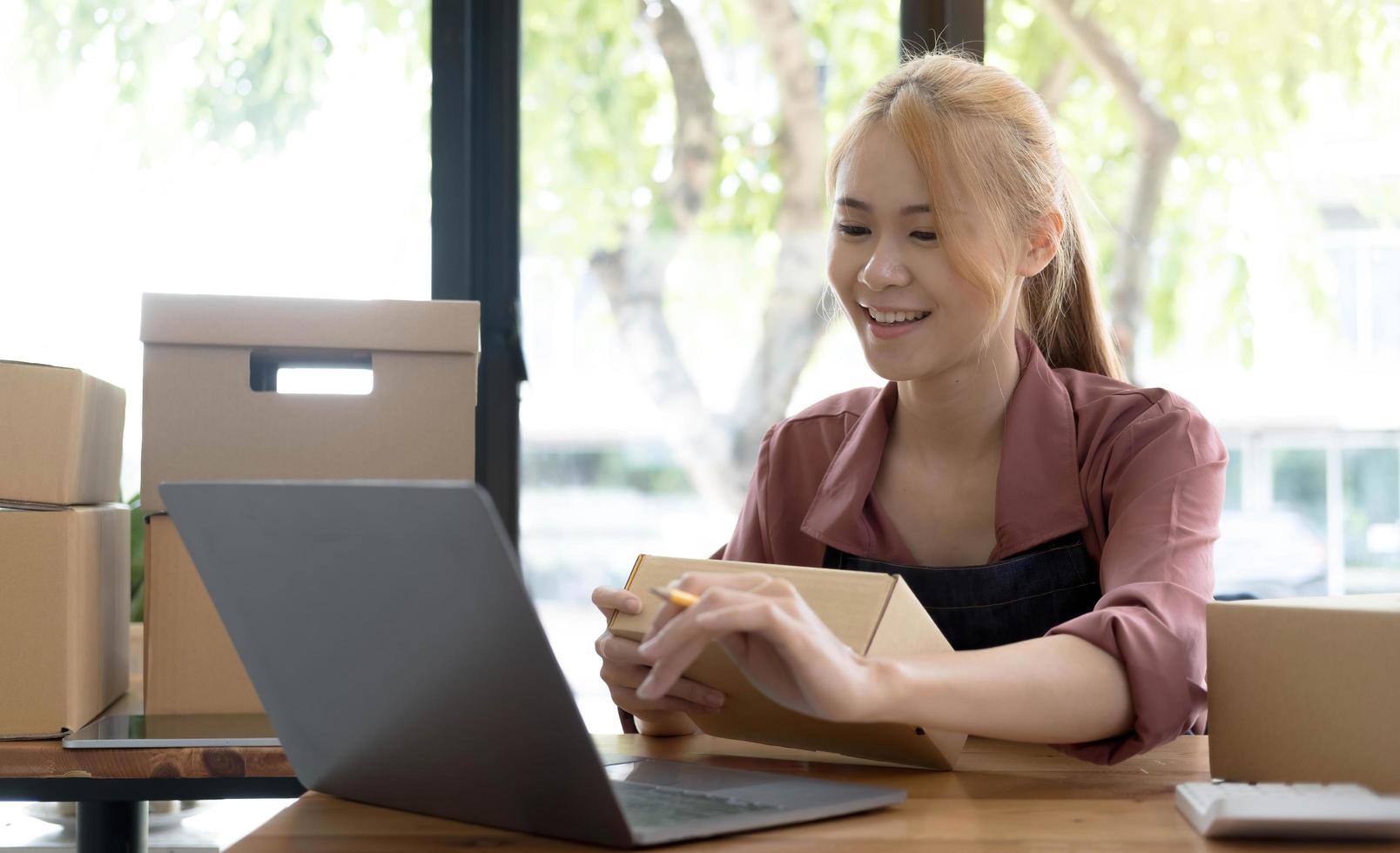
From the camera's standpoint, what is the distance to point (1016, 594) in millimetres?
1292

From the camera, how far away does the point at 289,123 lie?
2285mm

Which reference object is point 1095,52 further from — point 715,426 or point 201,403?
point 201,403

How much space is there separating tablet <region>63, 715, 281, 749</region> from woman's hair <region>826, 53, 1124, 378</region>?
81 centimetres

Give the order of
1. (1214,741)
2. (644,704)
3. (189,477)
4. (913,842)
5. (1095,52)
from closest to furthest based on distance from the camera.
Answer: (913,842), (1214,741), (644,704), (189,477), (1095,52)

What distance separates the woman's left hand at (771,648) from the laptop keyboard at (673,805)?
0.07m

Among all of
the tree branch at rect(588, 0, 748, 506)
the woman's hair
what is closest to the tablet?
the woman's hair

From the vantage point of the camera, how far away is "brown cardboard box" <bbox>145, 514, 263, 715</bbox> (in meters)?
1.39

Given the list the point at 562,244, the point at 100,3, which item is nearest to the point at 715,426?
the point at 562,244

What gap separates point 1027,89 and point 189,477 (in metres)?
0.99

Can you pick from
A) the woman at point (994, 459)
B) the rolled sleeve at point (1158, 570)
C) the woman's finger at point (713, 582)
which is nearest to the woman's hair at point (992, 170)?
the woman at point (994, 459)

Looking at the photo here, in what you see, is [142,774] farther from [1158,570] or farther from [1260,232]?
[1260,232]

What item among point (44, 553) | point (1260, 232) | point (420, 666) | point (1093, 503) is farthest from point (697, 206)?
point (420, 666)

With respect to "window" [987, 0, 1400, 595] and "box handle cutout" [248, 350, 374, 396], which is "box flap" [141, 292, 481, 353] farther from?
"window" [987, 0, 1400, 595]

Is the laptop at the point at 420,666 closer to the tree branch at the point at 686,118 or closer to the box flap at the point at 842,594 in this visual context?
the box flap at the point at 842,594
